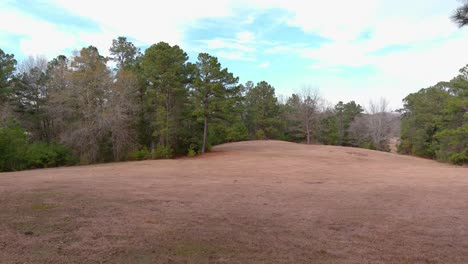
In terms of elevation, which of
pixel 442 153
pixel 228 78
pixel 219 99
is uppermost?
pixel 228 78

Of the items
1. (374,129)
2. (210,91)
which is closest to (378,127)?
(374,129)

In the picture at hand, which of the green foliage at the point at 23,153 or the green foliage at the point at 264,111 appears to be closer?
the green foliage at the point at 23,153

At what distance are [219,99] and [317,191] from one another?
2212cm

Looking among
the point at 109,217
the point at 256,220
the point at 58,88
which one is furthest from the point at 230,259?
the point at 58,88

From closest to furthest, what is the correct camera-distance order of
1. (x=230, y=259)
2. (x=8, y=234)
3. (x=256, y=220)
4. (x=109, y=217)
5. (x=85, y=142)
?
(x=230, y=259)
(x=8, y=234)
(x=109, y=217)
(x=256, y=220)
(x=85, y=142)

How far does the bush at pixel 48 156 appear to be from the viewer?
23920 millimetres

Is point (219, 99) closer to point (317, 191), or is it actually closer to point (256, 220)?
point (317, 191)

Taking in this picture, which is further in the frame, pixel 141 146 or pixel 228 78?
pixel 228 78

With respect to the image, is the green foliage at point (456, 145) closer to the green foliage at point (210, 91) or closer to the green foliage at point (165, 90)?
the green foliage at point (210, 91)

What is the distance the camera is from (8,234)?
446cm

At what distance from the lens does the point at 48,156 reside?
81.2 feet

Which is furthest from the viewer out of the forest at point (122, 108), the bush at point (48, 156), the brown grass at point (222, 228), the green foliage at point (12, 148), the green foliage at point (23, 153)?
the forest at point (122, 108)

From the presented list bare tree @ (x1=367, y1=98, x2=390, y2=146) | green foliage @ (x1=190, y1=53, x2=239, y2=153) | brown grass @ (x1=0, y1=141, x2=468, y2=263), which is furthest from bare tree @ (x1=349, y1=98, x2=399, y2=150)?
brown grass @ (x1=0, y1=141, x2=468, y2=263)

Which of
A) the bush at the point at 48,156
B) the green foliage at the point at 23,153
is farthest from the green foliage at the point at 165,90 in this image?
the green foliage at the point at 23,153
